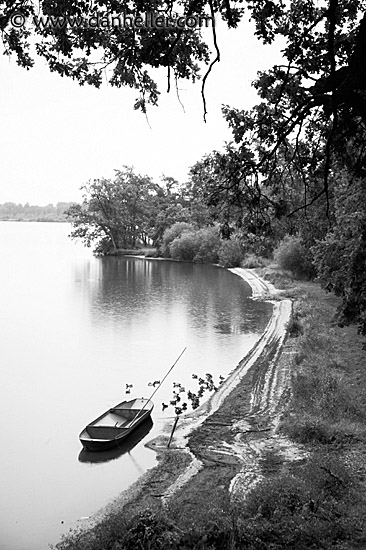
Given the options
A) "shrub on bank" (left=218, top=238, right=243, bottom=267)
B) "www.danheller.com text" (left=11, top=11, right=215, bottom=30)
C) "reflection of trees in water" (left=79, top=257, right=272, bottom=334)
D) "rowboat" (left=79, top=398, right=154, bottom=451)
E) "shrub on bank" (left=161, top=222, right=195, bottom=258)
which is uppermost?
"www.danheller.com text" (left=11, top=11, right=215, bottom=30)

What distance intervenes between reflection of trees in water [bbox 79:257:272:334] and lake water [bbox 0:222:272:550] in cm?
8

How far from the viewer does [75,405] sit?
53.3 ft

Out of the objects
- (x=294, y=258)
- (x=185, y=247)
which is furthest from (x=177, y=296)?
(x=185, y=247)

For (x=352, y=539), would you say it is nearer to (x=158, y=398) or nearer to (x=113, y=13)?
(x=113, y=13)

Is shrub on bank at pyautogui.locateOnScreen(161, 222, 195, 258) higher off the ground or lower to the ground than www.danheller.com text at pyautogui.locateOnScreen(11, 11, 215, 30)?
lower

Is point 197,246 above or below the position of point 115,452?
above

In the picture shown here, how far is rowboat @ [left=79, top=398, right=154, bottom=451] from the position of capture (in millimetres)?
12383

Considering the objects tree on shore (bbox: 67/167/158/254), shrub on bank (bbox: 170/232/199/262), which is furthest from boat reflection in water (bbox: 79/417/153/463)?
tree on shore (bbox: 67/167/158/254)

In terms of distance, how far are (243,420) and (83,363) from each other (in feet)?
29.9

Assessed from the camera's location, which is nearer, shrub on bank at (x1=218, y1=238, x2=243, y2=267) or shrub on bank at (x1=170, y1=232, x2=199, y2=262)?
shrub on bank at (x1=218, y1=238, x2=243, y2=267)

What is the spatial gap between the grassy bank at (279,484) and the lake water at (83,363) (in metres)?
1.55

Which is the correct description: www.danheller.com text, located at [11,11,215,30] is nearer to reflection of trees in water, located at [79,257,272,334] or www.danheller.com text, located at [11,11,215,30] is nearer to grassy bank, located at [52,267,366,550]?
grassy bank, located at [52,267,366,550]

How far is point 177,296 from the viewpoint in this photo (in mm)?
36531

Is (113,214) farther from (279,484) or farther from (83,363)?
(279,484)
